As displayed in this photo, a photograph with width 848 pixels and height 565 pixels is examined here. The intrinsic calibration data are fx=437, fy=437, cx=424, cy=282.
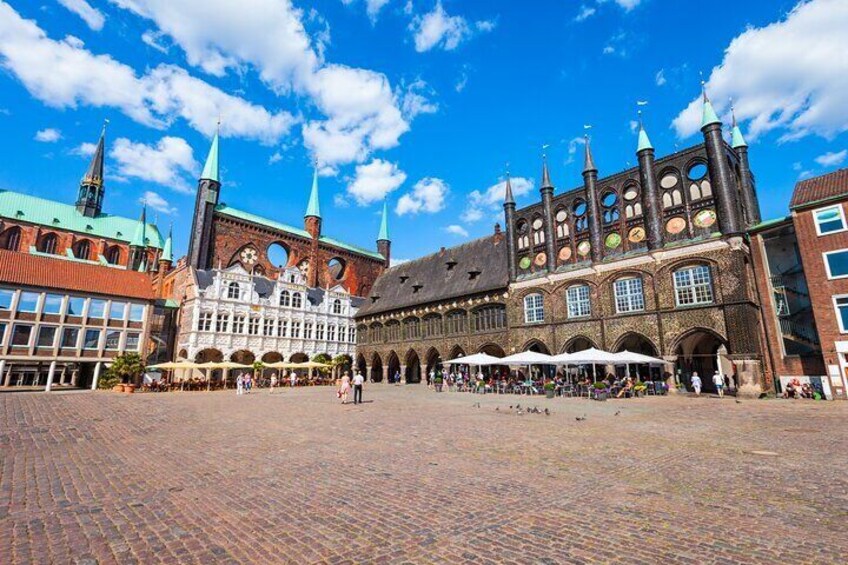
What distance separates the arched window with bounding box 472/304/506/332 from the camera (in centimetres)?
3659

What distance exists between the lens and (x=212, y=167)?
51.5 m

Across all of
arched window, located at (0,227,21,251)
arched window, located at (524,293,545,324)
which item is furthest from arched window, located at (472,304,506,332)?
arched window, located at (0,227,21,251)

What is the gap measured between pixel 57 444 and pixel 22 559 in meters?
6.98

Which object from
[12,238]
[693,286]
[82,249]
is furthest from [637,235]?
[12,238]

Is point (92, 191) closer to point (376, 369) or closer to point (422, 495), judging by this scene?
point (376, 369)

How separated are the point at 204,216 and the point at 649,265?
1741 inches

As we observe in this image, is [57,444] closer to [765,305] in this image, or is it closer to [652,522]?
[652,522]

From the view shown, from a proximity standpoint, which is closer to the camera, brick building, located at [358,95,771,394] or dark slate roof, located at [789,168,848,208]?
dark slate roof, located at [789,168,848,208]

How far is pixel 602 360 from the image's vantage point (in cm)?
2309

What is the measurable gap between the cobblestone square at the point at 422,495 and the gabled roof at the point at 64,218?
62.9 meters

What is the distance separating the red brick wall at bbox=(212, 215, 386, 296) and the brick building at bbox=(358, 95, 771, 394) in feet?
98.6

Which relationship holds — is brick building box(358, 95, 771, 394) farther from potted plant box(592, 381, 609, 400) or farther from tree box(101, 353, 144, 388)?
tree box(101, 353, 144, 388)

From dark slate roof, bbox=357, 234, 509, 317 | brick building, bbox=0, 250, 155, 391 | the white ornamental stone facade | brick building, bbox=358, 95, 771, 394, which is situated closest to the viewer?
brick building, bbox=358, 95, 771, 394

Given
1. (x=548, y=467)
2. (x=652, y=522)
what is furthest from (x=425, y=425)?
(x=652, y=522)
